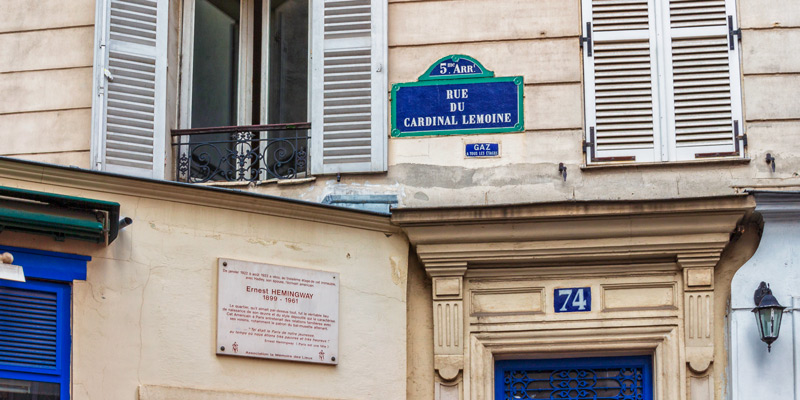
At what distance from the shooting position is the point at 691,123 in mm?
10234

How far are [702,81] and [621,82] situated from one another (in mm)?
581

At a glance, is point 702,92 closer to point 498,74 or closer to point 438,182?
point 498,74

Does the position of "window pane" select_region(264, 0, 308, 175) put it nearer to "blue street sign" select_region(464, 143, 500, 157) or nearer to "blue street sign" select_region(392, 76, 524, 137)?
"blue street sign" select_region(392, 76, 524, 137)

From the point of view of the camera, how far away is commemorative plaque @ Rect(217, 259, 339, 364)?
31.3 feet

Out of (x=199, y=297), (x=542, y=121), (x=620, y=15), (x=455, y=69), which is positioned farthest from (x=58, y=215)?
(x=620, y=15)

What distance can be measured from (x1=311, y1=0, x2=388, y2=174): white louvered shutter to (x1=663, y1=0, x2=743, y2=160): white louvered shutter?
6.95 ft

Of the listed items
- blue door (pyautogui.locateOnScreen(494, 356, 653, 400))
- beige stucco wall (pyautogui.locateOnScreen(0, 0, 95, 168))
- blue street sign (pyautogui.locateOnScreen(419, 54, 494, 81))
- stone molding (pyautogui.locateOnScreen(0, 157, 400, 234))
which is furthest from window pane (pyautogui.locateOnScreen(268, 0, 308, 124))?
blue door (pyautogui.locateOnScreen(494, 356, 653, 400))

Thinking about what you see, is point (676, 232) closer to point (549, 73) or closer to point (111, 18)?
point (549, 73)

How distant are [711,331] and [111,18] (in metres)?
4.94

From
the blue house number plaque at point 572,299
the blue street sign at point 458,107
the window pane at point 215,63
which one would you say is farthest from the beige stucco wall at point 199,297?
the window pane at point 215,63

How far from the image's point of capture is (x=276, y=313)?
968 centimetres

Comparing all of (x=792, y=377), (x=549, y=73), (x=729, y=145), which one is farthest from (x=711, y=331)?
(x=549, y=73)

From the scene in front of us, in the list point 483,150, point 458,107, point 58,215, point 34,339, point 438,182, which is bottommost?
point 34,339

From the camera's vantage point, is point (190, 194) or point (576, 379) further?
point (576, 379)
